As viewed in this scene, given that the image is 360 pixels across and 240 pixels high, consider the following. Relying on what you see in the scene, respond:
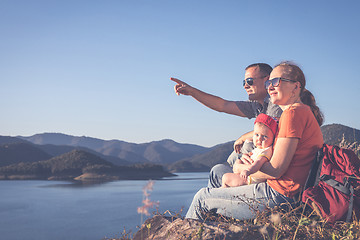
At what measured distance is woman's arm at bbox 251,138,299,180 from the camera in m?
2.63

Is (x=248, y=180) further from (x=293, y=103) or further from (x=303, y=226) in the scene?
(x=293, y=103)

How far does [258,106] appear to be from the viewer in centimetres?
403

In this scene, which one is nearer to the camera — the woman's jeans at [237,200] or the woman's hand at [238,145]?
the woman's jeans at [237,200]

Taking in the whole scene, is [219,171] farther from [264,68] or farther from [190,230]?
[264,68]

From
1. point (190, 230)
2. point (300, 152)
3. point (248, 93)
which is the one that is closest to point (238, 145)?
point (248, 93)

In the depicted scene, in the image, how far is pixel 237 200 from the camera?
301cm

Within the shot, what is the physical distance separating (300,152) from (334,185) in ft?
1.23

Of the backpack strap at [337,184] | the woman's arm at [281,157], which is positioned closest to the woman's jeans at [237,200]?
the woman's arm at [281,157]

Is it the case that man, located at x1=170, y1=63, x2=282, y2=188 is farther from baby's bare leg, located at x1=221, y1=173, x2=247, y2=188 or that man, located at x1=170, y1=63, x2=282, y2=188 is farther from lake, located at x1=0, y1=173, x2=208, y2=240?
lake, located at x1=0, y1=173, x2=208, y2=240

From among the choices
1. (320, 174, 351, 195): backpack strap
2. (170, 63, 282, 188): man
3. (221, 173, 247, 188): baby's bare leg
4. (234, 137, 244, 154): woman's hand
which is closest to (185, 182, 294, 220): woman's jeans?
(221, 173, 247, 188): baby's bare leg

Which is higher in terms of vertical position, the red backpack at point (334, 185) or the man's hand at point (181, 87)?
the man's hand at point (181, 87)

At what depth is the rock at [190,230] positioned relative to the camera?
8.59ft

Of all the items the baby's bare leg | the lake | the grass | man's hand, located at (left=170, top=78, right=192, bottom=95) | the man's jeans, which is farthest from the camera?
the lake

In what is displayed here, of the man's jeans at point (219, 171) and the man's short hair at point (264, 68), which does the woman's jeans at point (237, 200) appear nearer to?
the man's jeans at point (219, 171)
